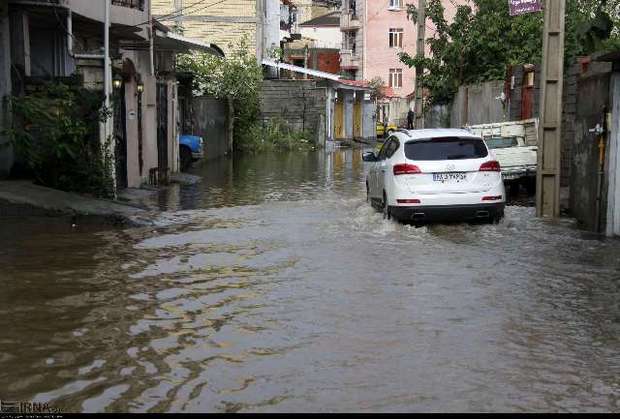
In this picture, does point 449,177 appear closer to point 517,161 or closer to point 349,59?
point 517,161

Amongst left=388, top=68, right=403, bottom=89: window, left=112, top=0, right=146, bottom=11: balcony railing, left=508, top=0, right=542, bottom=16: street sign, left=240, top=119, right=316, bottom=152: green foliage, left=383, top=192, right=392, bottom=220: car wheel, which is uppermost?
left=388, top=68, right=403, bottom=89: window

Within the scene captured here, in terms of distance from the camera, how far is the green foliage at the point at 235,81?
38806mm

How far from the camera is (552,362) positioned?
6688 millimetres

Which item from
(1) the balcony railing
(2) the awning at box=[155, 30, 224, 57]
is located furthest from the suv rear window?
(2) the awning at box=[155, 30, 224, 57]

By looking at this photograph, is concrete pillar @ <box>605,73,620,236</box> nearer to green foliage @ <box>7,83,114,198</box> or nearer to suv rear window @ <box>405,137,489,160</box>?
suv rear window @ <box>405,137,489,160</box>

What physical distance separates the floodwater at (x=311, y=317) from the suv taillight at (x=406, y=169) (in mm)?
918

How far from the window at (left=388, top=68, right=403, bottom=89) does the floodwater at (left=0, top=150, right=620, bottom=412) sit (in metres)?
59.6

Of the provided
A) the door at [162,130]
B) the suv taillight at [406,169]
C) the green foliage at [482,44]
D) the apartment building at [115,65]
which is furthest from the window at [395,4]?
the suv taillight at [406,169]

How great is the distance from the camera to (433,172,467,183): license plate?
1355 cm

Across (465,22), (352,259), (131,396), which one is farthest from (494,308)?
(465,22)

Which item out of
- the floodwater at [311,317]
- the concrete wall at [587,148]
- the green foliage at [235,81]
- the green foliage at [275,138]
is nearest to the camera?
the floodwater at [311,317]

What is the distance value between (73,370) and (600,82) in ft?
32.2

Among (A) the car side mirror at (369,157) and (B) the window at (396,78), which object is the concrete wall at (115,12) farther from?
(B) the window at (396,78)

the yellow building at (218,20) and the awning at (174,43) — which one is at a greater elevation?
the yellow building at (218,20)
